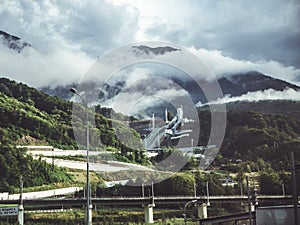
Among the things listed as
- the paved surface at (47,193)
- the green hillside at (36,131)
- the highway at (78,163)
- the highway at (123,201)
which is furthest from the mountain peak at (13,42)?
the highway at (123,201)

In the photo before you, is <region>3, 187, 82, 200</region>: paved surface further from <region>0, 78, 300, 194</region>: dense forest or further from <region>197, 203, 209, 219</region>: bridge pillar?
<region>197, 203, 209, 219</region>: bridge pillar

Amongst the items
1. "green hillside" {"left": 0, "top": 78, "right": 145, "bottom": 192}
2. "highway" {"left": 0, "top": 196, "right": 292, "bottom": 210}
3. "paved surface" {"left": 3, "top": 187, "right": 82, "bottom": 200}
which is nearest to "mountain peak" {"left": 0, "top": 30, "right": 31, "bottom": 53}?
"green hillside" {"left": 0, "top": 78, "right": 145, "bottom": 192}

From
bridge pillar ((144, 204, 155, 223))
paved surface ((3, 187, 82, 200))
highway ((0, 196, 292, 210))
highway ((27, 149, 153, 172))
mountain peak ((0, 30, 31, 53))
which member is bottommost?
bridge pillar ((144, 204, 155, 223))

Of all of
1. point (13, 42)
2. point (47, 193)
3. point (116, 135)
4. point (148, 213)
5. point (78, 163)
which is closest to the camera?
point (148, 213)

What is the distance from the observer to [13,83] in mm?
92375

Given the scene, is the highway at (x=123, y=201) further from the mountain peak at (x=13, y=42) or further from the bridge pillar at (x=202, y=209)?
the mountain peak at (x=13, y=42)

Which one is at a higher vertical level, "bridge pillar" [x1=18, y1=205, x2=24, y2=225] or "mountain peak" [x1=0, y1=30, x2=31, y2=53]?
"mountain peak" [x1=0, y1=30, x2=31, y2=53]

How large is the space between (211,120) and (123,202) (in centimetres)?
4803

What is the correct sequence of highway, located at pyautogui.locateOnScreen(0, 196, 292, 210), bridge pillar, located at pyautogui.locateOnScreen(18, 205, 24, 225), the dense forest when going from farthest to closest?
the dense forest
highway, located at pyautogui.locateOnScreen(0, 196, 292, 210)
bridge pillar, located at pyautogui.locateOnScreen(18, 205, 24, 225)

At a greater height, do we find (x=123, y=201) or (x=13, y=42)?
(x=13, y=42)

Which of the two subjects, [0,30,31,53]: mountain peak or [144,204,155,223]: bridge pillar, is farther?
[0,30,31,53]: mountain peak

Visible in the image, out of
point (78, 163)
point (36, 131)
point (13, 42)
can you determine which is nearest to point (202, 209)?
point (78, 163)

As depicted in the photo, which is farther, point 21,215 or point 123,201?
point 123,201

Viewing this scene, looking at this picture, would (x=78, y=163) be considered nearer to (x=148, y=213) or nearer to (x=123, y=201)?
(x=123, y=201)
